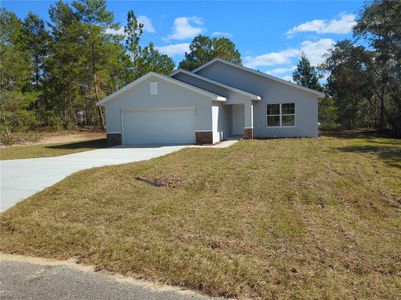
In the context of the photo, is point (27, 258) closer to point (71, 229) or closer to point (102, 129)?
point (71, 229)

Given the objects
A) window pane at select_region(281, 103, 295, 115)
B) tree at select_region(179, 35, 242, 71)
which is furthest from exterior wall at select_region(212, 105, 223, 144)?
tree at select_region(179, 35, 242, 71)

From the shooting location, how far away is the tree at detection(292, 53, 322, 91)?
117 feet

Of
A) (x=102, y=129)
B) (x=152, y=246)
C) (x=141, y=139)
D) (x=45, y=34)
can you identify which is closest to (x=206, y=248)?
(x=152, y=246)

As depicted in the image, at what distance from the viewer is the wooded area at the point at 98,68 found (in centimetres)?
2272

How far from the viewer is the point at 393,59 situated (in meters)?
22.1

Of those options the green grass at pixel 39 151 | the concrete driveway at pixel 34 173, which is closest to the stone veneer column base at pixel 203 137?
the concrete driveway at pixel 34 173

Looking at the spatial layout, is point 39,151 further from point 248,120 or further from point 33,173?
point 248,120

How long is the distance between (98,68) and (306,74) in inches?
837

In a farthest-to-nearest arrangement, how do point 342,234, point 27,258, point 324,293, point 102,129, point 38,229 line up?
point 102,129 → point 38,229 → point 342,234 → point 27,258 → point 324,293

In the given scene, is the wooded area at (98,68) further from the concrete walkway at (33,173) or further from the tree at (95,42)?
the concrete walkway at (33,173)

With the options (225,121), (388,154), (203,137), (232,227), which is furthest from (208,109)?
(232,227)

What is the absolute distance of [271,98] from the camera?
800 inches

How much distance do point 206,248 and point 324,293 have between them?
5.39ft

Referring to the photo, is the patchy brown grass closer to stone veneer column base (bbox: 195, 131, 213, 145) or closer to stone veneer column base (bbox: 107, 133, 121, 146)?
stone veneer column base (bbox: 107, 133, 121, 146)
